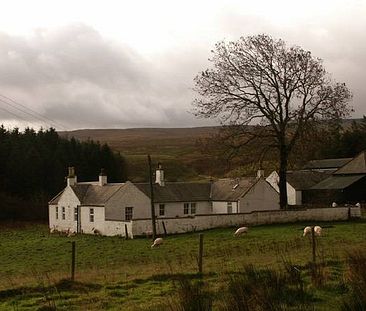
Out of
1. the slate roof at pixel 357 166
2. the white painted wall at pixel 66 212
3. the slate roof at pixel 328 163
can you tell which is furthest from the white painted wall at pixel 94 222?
the slate roof at pixel 328 163

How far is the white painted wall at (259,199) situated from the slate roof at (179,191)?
4.44m

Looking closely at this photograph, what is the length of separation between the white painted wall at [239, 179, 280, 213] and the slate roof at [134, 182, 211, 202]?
4.44 meters

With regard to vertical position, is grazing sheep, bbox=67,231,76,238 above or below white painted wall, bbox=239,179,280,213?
below

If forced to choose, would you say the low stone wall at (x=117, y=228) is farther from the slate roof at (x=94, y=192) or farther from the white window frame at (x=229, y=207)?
the white window frame at (x=229, y=207)

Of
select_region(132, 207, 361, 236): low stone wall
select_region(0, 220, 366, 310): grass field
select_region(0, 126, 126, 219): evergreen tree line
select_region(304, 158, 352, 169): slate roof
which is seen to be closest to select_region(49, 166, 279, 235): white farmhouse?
select_region(132, 207, 361, 236): low stone wall

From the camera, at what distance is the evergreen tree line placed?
7419 cm

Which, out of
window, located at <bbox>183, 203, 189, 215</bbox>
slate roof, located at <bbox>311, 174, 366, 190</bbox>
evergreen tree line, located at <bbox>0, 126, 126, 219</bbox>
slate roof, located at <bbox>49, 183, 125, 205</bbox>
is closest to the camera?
slate roof, located at <bbox>49, 183, 125, 205</bbox>

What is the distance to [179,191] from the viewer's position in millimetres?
53969

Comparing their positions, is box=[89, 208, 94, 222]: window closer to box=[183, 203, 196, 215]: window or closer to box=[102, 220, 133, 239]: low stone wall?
box=[102, 220, 133, 239]: low stone wall

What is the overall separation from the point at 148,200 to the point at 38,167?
38.6 m

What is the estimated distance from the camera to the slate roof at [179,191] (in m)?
51.9

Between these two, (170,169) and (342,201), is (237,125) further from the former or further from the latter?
(170,169)

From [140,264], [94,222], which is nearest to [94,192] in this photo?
[94,222]

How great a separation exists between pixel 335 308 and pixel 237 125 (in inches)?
1417
